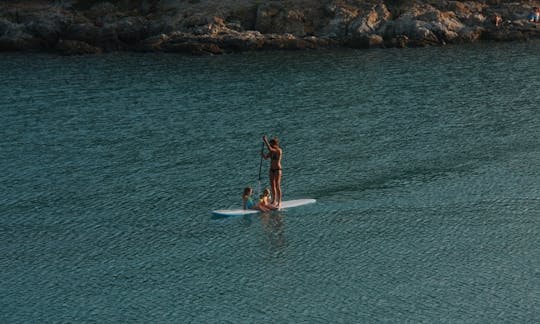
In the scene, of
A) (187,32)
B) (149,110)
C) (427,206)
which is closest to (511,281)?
(427,206)

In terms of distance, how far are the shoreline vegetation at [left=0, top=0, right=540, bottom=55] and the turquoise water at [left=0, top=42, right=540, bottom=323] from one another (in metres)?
4.12

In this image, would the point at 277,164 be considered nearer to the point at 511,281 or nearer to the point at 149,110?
the point at 511,281

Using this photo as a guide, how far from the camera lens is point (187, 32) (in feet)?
252

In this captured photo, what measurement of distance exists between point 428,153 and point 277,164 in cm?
1021

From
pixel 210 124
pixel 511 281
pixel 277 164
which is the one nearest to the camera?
pixel 511 281

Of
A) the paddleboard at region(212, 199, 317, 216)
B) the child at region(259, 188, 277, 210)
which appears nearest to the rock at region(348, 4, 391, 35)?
the paddleboard at region(212, 199, 317, 216)

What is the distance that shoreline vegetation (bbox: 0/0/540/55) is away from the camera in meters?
75.1

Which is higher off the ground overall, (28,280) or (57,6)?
(57,6)

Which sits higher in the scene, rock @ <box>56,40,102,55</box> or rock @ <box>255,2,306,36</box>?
→ rock @ <box>255,2,306,36</box>

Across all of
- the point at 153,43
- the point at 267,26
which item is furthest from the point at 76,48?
the point at 267,26

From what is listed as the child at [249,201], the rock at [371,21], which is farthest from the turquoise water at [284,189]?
the rock at [371,21]

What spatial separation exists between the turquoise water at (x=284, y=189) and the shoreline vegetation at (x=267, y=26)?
4118mm

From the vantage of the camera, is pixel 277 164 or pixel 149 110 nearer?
pixel 277 164

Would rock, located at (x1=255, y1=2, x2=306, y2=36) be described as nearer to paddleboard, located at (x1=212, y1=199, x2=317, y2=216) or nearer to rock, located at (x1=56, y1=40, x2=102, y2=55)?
rock, located at (x1=56, y1=40, x2=102, y2=55)
